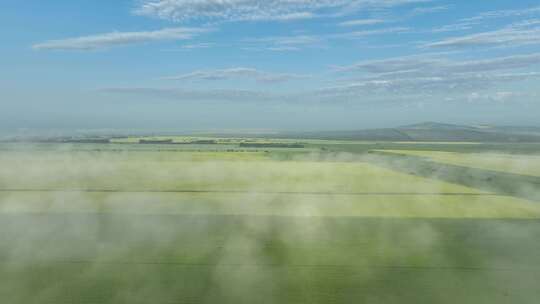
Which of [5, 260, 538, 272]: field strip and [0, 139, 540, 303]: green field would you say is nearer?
[0, 139, 540, 303]: green field

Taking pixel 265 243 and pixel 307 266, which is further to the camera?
pixel 265 243

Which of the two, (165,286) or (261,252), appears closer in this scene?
(165,286)

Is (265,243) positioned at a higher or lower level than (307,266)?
higher

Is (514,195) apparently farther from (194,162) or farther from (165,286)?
(194,162)

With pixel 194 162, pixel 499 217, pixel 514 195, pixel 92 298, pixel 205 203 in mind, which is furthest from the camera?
pixel 194 162

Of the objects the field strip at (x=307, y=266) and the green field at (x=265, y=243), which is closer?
the green field at (x=265, y=243)

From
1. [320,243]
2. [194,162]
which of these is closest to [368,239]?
[320,243]

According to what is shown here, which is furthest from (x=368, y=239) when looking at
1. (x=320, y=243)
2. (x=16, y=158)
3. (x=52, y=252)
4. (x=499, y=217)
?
(x=16, y=158)

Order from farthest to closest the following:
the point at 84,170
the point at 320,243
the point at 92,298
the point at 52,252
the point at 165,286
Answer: the point at 84,170, the point at 320,243, the point at 52,252, the point at 165,286, the point at 92,298
